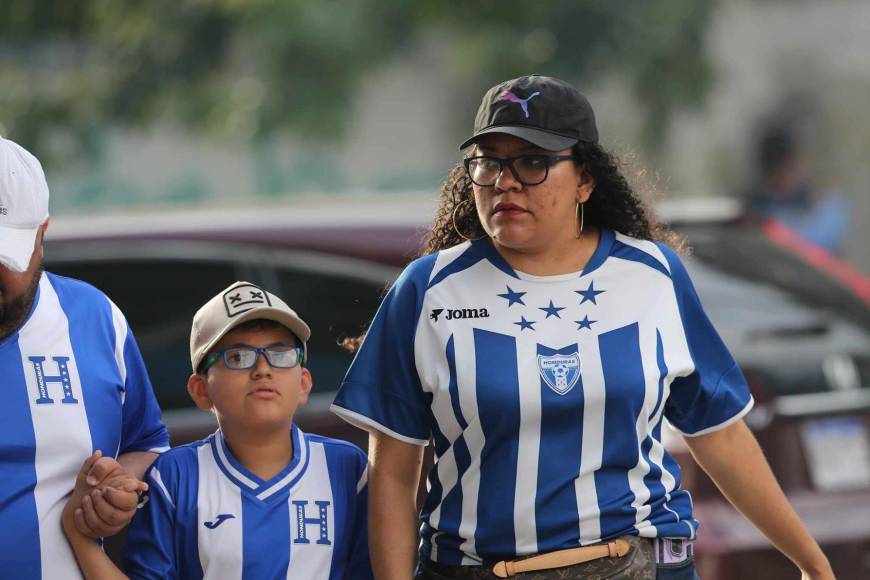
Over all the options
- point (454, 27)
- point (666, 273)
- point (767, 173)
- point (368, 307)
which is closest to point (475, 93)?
point (454, 27)

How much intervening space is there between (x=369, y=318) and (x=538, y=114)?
6.57ft

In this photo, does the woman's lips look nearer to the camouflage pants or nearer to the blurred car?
the camouflage pants

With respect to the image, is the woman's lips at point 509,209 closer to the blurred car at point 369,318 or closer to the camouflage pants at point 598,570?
the camouflage pants at point 598,570

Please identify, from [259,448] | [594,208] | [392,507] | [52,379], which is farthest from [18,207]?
[594,208]

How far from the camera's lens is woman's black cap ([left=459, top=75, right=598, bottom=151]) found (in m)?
3.02

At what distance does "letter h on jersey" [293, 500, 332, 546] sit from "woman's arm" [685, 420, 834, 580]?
2.82 ft

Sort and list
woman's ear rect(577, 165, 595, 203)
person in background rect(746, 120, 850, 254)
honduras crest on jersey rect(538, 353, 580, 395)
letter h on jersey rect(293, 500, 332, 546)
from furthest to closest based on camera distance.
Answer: person in background rect(746, 120, 850, 254) < woman's ear rect(577, 165, 595, 203) < letter h on jersey rect(293, 500, 332, 546) < honduras crest on jersey rect(538, 353, 580, 395)

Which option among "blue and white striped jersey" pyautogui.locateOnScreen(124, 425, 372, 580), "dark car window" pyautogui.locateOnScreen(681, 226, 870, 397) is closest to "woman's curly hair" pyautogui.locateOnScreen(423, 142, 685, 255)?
"blue and white striped jersey" pyautogui.locateOnScreen(124, 425, 372, 580)

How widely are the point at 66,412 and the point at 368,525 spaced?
0.70 meters

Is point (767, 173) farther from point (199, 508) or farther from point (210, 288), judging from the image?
point (199, 508)

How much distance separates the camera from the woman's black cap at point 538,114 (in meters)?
3.02

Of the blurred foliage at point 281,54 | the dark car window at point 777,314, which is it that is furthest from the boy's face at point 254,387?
the blurred foliage at point 281,54

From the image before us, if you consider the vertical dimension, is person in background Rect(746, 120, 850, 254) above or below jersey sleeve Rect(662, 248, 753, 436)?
below

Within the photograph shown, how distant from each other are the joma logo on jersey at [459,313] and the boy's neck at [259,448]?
0.43 m
